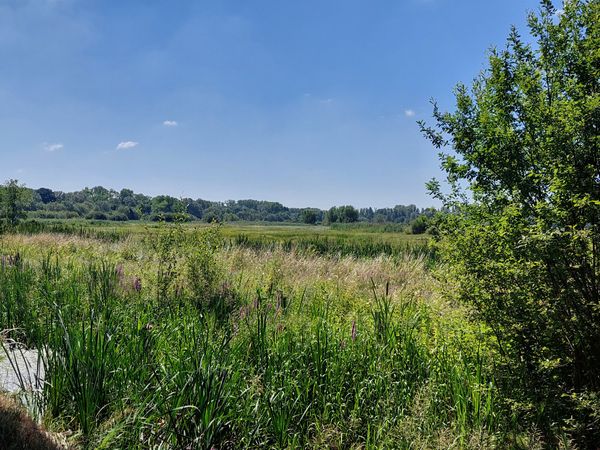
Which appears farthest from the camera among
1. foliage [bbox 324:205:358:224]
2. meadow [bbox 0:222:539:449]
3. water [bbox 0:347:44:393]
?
foliage [bbox 324:205:358:224]

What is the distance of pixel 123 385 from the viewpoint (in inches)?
119

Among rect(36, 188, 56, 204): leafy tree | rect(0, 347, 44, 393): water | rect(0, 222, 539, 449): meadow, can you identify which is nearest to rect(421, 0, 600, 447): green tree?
rect(0, 222, 539, 449): meadow

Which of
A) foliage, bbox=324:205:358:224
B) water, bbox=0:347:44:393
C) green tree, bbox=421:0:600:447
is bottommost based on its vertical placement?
water, bbox=0:347:44:393

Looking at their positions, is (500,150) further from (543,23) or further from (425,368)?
(425,368)

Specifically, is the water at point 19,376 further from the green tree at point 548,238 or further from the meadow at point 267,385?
the green tree at point 548,238

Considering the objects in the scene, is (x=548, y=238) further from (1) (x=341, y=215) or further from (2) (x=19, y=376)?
(1) (x=341, y=215)

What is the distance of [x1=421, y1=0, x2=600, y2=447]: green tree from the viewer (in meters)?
2.97

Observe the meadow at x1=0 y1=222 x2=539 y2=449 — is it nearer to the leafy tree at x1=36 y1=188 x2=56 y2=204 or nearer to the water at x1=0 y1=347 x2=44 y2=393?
the water at x1=0 y1=347 x2=44 y2=393

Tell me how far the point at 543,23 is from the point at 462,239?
7.45ft

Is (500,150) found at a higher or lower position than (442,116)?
lower


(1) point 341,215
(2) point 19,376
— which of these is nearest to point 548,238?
(2) point 19,376

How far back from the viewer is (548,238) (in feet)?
9.02

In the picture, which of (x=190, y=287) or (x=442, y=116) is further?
(x=190, y=287)

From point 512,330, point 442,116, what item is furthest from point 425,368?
point 442,116
